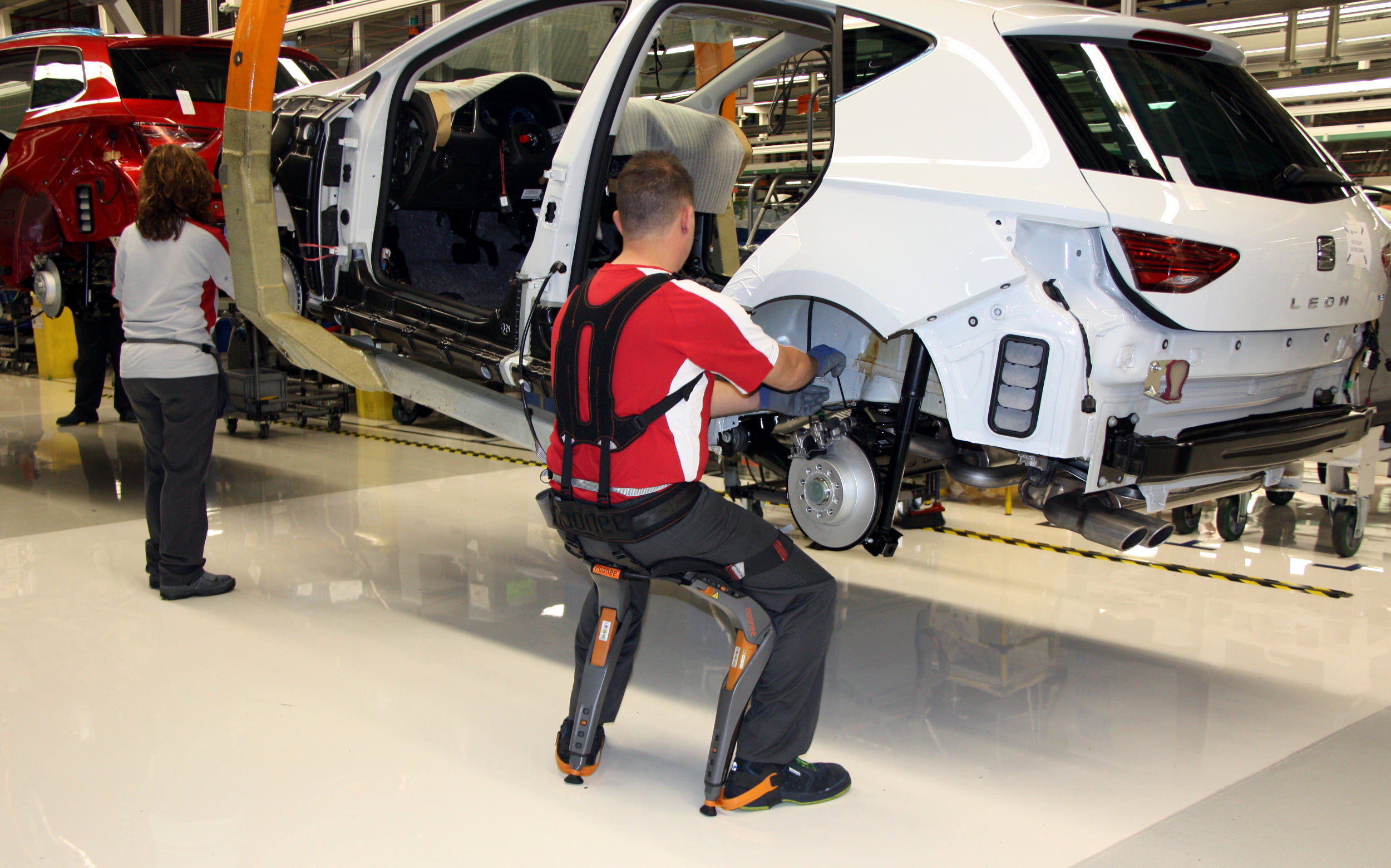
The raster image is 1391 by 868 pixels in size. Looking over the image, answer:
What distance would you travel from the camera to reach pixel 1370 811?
260cm

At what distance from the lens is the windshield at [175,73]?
577 cm

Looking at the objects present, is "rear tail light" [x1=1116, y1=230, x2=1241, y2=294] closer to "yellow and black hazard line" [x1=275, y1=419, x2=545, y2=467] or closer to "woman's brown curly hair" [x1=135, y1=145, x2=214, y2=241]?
"woman's brown curly hair" [x1=135, y1=145, x2=214, y2=241]

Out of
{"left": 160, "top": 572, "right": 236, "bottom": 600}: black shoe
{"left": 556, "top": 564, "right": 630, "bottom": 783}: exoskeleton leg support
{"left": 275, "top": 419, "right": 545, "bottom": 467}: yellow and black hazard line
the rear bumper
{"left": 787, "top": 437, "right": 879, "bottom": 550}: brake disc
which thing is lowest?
{"left": 275, "top": 419, "right": 545, "bottom": 467}: yellow and black hazard line

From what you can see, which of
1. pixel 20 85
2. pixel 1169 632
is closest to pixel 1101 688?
pixel 1169 632

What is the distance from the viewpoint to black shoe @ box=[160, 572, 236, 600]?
4102 mm

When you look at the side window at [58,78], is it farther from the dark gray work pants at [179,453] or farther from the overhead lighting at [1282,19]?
the overhead lighting at [1282,19]

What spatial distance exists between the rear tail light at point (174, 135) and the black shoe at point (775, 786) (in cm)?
446

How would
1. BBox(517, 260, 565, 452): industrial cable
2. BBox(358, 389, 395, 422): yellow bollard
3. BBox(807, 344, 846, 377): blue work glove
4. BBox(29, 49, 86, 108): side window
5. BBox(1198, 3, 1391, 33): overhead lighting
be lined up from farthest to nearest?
BBox(358, 389, 395, 422): yellow bollard → BBox(1198, 3, 1391, 33): overhead lighting → BBox(29, 49, 86, 108): side window → BBox(517, 260, 565, 452): industrial cable → BBox(807, 344, 846, 377): blue work glove

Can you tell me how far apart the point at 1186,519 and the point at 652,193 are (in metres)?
3.95

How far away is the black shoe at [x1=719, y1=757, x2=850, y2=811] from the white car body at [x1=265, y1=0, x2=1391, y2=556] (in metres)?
0.93

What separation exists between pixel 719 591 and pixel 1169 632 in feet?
7.34

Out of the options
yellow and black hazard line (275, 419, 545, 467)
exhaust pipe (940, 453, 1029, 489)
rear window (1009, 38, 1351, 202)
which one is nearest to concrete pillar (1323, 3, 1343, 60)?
rear window (1009, 38, 1351, 202)

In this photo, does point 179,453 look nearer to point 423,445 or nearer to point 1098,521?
point 1098,521

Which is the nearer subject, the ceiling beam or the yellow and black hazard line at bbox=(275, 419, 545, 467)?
the ceiling beam
